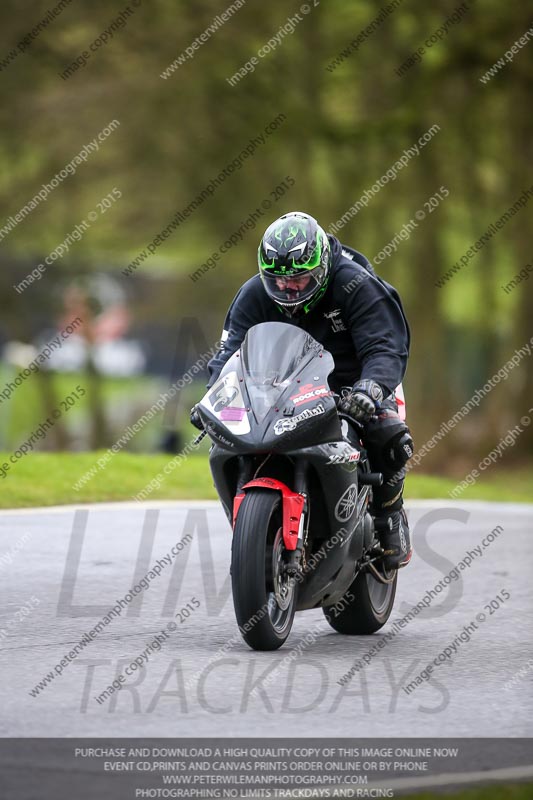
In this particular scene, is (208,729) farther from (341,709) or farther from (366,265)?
(366,265)

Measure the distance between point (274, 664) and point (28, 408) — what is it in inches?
1041

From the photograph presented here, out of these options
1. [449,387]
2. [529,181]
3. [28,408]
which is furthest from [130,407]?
[529,181]

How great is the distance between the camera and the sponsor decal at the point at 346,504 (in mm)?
6707

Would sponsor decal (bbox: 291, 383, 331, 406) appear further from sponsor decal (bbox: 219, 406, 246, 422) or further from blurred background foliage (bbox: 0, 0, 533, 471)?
blurred background foliage (bbox: 0, 0, 533, 471)

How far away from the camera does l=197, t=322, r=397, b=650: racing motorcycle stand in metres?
6.30

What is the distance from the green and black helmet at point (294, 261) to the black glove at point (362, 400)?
0.50 m

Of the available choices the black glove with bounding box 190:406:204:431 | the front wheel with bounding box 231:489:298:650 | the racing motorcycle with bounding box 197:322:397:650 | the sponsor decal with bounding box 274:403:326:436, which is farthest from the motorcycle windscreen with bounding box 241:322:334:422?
the front wheel with bounding box 231:489:298:650

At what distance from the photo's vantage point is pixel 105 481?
1312 centimetres

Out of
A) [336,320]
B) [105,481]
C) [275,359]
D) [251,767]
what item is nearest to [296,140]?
[105,481]

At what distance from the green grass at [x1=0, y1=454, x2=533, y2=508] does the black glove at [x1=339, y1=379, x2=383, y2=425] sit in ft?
17.0

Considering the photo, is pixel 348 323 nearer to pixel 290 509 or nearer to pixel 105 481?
pixel 290 509

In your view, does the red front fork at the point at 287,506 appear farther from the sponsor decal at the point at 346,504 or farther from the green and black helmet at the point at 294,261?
the green and black helmet at the point at 294,261

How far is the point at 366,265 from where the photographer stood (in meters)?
7.39

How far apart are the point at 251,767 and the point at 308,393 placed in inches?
87.7
